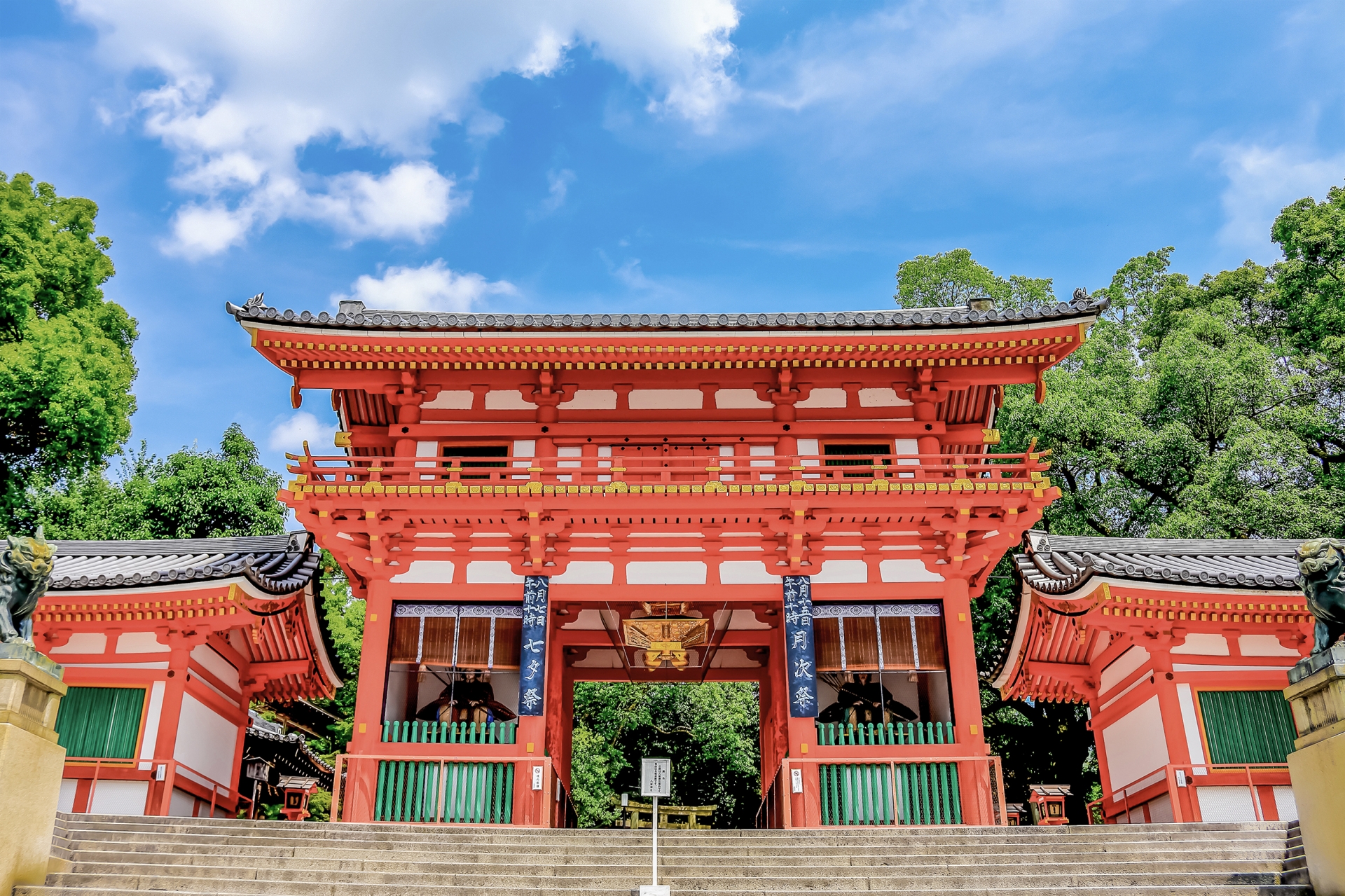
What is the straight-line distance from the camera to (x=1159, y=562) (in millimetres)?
→ 15070

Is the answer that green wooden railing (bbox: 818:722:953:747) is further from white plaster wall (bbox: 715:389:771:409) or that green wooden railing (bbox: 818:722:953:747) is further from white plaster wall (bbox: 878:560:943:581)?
white plaster wall (bbox: 715:389:771:409)

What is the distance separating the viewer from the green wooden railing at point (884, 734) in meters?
12.7

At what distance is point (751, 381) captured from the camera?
50.7 feet

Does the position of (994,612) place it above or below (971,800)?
above

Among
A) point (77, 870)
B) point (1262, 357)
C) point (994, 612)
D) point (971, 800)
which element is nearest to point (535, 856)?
point (77, 870)

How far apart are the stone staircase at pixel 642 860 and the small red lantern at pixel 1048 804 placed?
347 inches

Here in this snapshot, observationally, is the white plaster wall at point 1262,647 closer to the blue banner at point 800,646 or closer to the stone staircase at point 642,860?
the stone staircase at point 642,860

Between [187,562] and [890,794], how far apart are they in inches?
442

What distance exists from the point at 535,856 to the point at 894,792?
5153mm

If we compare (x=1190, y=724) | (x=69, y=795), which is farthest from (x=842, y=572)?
(x=69, y=795)

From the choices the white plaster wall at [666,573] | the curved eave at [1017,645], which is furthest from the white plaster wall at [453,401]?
the curved eave at [1017,645]

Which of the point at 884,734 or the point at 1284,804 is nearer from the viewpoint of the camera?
the point at 1284,804

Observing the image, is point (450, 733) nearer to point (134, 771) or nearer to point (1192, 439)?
point (134, 771)

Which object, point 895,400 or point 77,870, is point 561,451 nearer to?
point 895,400
